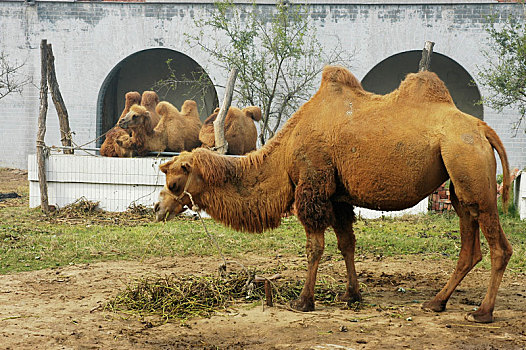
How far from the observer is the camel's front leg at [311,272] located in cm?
561

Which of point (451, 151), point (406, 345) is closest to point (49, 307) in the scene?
point (406, 345)

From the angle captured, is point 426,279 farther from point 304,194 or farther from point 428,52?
point 428,52

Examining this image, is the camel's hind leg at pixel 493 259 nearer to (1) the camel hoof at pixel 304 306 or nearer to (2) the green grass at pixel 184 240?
(1) the camel hoof at pixel 304 306

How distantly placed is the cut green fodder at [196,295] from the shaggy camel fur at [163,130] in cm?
715

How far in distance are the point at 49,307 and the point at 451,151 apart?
389cm

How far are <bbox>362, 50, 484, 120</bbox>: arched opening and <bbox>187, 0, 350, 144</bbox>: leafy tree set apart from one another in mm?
3720

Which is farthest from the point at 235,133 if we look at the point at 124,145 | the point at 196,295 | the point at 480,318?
the point at 480,318

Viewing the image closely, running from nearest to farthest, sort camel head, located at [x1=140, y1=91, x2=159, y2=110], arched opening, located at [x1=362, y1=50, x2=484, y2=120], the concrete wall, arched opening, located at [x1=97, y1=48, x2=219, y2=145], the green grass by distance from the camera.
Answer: the green grass → camel head, located at [x1=140, y1=91, x2=159, y2=110] → the concrete wall → arched opening, located at [x1=362, y1=50, x2=484, y2=120] → arched opening, located at [x1=97, y1=48, x2=219, y2=145]

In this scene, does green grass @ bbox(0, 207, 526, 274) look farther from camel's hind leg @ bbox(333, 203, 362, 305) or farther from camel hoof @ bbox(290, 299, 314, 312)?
camel hoof @ bbox(290, 299, 314, 312)

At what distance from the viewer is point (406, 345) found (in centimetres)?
457

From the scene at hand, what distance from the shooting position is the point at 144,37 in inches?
786

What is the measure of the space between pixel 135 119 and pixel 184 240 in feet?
16.0

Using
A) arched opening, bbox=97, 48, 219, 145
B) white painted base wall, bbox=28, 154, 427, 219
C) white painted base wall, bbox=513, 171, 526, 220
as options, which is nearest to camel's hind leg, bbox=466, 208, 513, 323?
white painted base wall, bbox=513, 171, 526, 220

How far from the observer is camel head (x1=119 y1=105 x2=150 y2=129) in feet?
43.0
